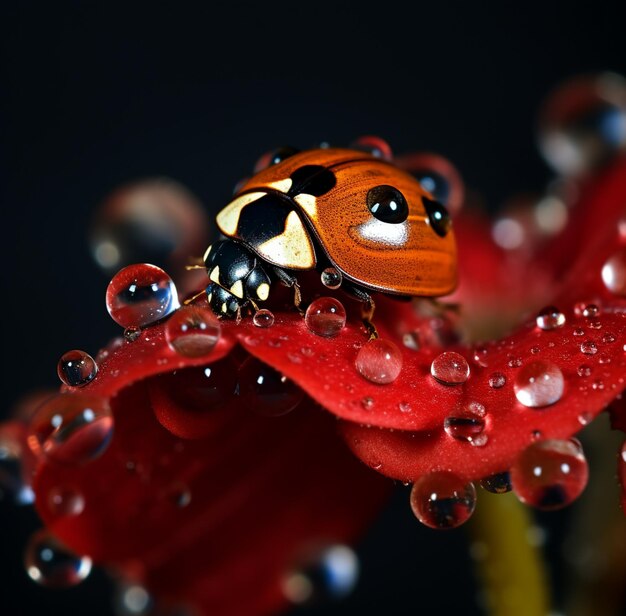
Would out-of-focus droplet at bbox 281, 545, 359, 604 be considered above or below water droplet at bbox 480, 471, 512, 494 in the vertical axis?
below

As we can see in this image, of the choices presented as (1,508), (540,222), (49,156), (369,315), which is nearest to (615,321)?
(369,315)

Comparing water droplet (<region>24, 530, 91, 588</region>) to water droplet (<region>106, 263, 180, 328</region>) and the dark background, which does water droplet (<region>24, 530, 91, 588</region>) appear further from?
the dark background

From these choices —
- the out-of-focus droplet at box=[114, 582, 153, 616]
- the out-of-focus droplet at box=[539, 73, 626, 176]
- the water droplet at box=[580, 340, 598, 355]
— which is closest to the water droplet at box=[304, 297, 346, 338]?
the water droplet at box=[580, 340, 598, 355]

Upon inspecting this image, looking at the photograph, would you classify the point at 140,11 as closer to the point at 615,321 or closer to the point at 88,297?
the point at 88,297

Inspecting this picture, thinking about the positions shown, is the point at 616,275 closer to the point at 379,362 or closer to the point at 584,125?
the point at 379,362

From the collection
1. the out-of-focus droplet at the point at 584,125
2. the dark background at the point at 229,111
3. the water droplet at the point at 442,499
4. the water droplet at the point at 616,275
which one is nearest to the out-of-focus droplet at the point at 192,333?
the water droplet at the point at 442,499
